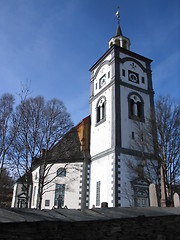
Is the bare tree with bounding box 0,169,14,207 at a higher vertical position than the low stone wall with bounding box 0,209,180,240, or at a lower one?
higher

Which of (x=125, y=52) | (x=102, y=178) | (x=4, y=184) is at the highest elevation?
(x=125, y=52)

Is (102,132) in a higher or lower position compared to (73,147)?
higher

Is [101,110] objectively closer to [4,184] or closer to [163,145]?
[163,145]

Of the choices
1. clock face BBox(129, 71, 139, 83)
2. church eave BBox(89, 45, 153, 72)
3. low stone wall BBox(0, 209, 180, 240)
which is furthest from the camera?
church eave BBox(89, 45, 153, 72)

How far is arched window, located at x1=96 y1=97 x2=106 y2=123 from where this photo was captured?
85.7ft

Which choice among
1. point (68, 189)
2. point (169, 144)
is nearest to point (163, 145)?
point (169, 144)

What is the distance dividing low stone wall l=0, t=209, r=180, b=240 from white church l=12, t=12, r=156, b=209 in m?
12.4

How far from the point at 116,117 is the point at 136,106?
11.7ft

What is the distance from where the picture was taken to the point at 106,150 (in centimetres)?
2267

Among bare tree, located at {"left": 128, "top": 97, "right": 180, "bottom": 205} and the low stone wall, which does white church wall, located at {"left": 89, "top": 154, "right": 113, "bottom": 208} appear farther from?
the low stone wall

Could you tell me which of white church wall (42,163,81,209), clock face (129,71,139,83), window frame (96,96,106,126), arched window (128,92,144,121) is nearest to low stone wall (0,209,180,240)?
white church wall (42,163,81,209)

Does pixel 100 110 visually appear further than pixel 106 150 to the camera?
Yes

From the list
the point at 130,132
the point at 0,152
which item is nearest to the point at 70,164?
the point at 130,132

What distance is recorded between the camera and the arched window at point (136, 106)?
82.7ft
